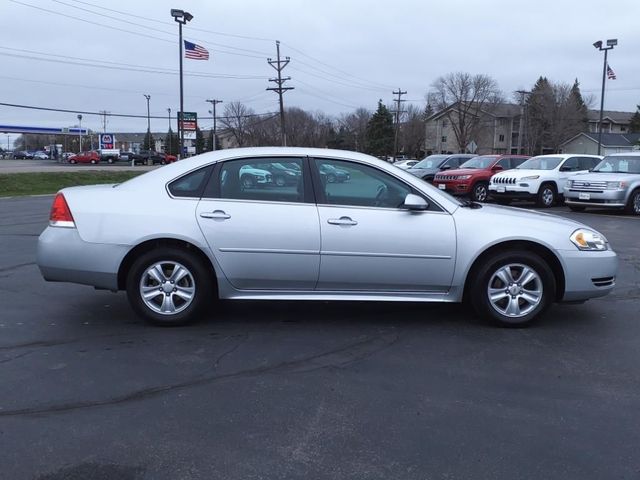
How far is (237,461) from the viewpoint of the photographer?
3049 millimetres

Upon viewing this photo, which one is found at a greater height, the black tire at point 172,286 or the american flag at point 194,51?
the american flag at point 194,51

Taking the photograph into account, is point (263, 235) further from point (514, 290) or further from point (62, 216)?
point (514, 290)

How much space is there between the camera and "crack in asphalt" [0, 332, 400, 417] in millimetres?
3641

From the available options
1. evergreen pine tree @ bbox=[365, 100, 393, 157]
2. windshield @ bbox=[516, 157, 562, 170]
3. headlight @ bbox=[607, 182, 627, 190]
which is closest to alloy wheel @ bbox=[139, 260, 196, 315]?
headlight @ bbox=[607, 182, 627, 190]

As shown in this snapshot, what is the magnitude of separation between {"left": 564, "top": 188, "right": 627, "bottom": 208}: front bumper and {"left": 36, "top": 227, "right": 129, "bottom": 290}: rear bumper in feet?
45.6

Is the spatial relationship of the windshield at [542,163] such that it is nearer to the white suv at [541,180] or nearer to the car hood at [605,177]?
the white suv at [541,180]

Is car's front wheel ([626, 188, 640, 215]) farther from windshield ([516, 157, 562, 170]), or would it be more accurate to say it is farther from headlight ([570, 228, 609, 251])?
headlight ([570, 228, 609, 251])

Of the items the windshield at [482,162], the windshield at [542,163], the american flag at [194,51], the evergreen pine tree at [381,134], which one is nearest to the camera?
the windshield at [542,163]

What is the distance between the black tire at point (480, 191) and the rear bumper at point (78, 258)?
15844mm

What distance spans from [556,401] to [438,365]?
0.88m

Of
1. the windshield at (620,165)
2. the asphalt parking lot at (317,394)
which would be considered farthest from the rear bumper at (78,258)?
the windshield at (620,165)

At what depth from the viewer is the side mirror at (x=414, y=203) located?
509cm

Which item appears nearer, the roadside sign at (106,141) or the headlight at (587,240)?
the headlight at (587,240)

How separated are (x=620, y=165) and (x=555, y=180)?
1982mm
